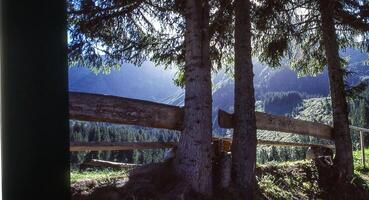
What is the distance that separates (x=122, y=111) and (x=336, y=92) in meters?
6.73

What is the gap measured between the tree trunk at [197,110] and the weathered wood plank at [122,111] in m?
0.24

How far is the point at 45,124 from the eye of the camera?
3.69ft

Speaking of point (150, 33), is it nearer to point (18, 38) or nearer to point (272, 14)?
point (272, 14)

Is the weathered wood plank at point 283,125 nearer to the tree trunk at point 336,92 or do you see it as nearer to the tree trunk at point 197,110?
the tree trunk at point 336,92

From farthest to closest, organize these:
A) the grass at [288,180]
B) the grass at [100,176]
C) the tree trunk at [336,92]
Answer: the tree trunk at [336,92] → the grass at [288,180] → the grass at [100,176]

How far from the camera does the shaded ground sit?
5.30 m

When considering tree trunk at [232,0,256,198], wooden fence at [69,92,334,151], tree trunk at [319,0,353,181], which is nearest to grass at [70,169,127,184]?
wooden fence at [69,92,334,151]

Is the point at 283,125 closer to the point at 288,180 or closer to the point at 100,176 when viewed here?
the point at 288,180

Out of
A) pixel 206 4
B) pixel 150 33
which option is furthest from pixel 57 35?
pixel 150 33

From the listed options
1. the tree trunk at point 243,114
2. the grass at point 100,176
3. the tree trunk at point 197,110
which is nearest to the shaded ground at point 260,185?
the grass at point 100,176

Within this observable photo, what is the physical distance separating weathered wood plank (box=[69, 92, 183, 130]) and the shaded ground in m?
0.72

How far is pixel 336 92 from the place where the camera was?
10695 millimetres

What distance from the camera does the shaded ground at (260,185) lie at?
209 inches

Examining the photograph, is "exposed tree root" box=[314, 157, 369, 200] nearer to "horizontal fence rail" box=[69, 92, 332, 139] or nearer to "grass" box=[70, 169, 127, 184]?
"horizontal fence rail" box=[69, 92, 332, 139]
